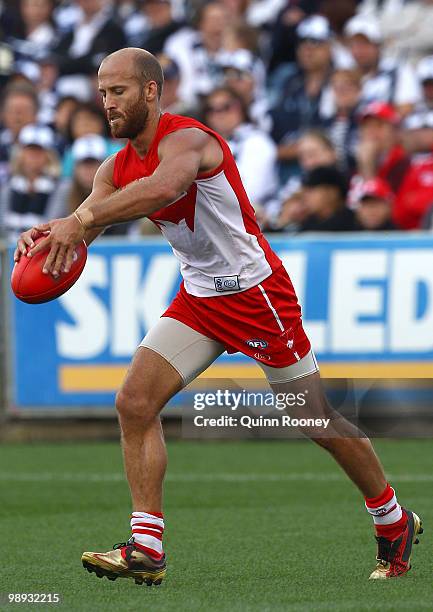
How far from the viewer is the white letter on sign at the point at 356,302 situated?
37.9 feet

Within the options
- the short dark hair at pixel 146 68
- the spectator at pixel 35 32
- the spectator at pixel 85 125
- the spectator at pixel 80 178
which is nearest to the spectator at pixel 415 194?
the spectator at pixel 80 178

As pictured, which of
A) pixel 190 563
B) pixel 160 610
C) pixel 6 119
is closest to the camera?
pixel 160 610

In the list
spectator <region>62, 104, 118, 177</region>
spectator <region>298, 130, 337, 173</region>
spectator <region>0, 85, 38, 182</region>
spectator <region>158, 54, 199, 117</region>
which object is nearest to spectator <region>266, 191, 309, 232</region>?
spectator <region>298, 130, 337, 173</region>

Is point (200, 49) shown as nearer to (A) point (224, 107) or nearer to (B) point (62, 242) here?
(A) point (224, 107)

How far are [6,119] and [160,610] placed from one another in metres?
10.8

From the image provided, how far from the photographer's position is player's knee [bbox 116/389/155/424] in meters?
6.06

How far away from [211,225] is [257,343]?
547mm

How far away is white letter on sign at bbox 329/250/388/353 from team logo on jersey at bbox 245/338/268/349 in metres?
5.42

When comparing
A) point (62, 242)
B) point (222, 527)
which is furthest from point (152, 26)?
point (62, 242)

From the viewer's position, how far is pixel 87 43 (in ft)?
55.7

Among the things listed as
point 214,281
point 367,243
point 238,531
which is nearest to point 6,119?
point 367,243

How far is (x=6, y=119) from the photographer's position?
1541cm

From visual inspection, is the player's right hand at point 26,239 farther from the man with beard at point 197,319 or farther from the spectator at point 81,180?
the spectator at point 81,180

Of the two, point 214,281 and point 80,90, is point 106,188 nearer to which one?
point 214,281
